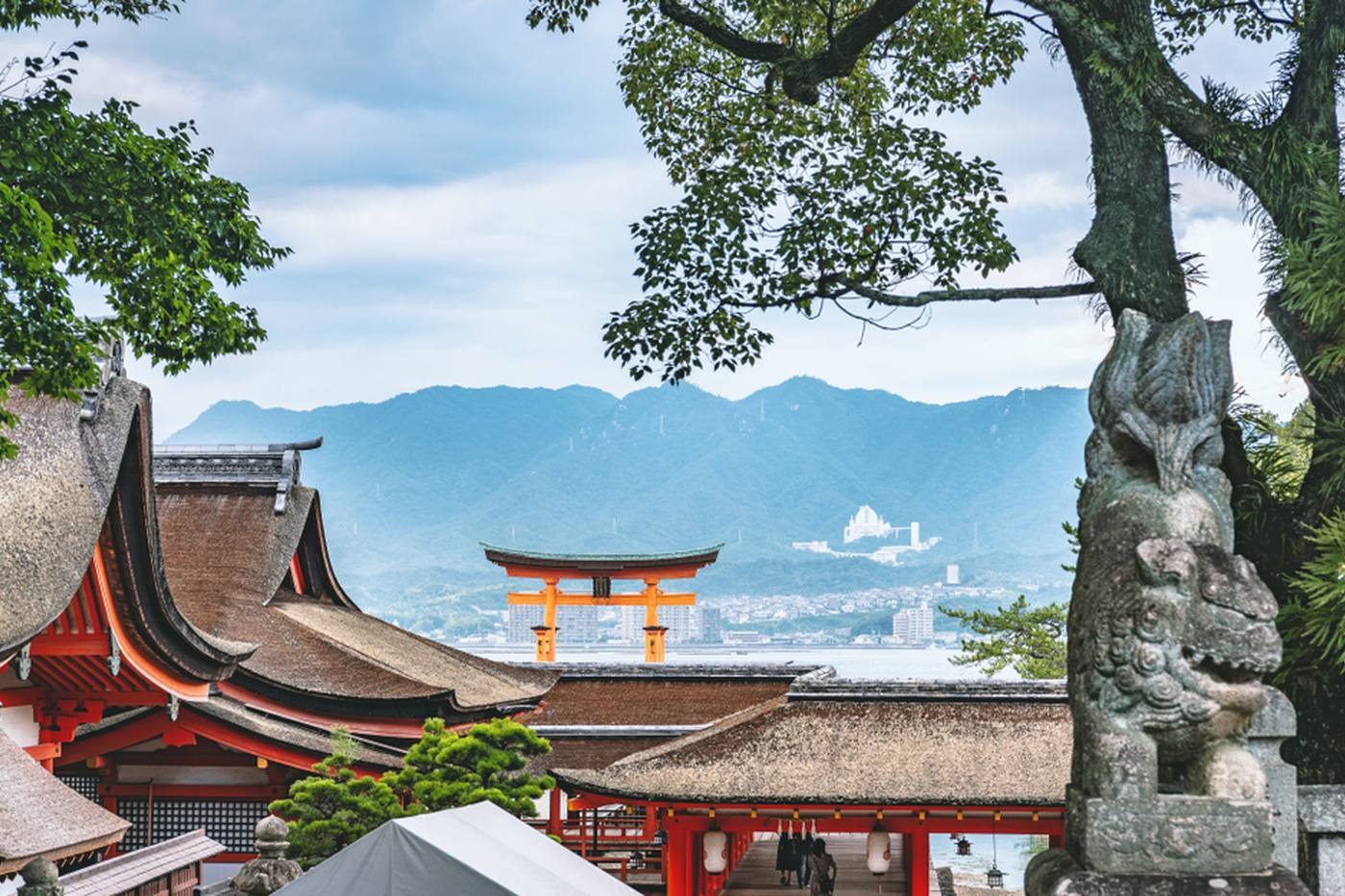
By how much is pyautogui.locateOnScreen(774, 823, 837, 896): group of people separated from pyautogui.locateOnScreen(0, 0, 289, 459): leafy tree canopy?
13279 millimetres

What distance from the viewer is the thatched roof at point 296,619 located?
1495 cm

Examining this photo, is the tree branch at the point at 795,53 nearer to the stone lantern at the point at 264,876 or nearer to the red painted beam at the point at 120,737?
the stone lantern at the point at 264,876

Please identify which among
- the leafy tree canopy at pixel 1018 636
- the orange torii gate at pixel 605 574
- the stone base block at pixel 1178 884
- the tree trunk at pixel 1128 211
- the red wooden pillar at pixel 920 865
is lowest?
the red wooden pillar at pixel 920 865

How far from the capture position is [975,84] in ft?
40.0

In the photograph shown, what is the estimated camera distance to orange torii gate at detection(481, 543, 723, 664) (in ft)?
87.0

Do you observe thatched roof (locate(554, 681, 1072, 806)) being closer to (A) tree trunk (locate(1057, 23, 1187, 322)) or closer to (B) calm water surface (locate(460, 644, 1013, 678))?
(A) tree trunk (locate(1057, 23, 1187, 322))

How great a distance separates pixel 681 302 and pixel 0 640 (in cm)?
568

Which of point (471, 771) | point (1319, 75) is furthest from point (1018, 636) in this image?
point (1319, 75)

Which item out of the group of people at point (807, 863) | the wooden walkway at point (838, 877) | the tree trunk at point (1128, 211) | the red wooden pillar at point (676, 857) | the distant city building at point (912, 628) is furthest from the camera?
the distant city building at point (912, 628)

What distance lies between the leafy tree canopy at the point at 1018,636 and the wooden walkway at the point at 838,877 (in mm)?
4394

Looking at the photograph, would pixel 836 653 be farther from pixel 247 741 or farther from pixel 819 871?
pixel 247 741

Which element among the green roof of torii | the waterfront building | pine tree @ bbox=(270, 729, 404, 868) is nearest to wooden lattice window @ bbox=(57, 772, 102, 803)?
pine tree @ bbox=(270, 729, 404, 868)

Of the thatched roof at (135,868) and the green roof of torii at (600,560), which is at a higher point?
the green roof of torii at (600,560)

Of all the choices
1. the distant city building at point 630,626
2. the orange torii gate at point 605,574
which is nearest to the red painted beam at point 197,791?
the orange torii gate at point 605,574
